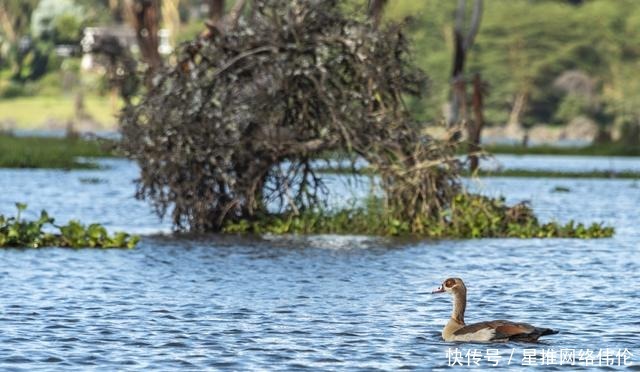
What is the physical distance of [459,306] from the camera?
59.7 ft

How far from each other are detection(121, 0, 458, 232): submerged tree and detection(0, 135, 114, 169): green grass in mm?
20048

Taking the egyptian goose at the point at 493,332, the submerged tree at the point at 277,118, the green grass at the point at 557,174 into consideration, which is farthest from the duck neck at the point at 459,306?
the green grass at the point at 557,174

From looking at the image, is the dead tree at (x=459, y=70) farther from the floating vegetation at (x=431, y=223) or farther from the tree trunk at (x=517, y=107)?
the tree trunk at (x=517, y=107)

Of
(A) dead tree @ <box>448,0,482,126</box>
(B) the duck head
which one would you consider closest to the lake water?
(B) the duck head

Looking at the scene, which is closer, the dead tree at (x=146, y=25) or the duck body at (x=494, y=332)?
the duck body at (x=494, y=332)

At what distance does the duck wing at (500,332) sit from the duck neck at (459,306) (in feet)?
1.70

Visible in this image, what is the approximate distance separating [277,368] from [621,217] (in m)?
25.3

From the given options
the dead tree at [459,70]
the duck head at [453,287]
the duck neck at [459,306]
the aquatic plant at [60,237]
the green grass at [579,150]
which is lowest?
the duck neck at [459,306]

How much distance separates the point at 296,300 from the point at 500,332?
474 cm

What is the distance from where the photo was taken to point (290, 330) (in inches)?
728

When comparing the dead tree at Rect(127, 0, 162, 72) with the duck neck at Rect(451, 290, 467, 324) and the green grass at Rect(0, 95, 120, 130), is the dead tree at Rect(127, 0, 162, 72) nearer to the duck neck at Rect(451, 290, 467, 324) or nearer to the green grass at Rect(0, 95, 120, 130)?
the duck neck at Rect(451, 290, 467, 324)

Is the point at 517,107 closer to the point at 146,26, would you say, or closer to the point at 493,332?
the point at 146,26

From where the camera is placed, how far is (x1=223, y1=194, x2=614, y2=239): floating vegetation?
1217 inches

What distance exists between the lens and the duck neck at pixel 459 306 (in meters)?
18.1
